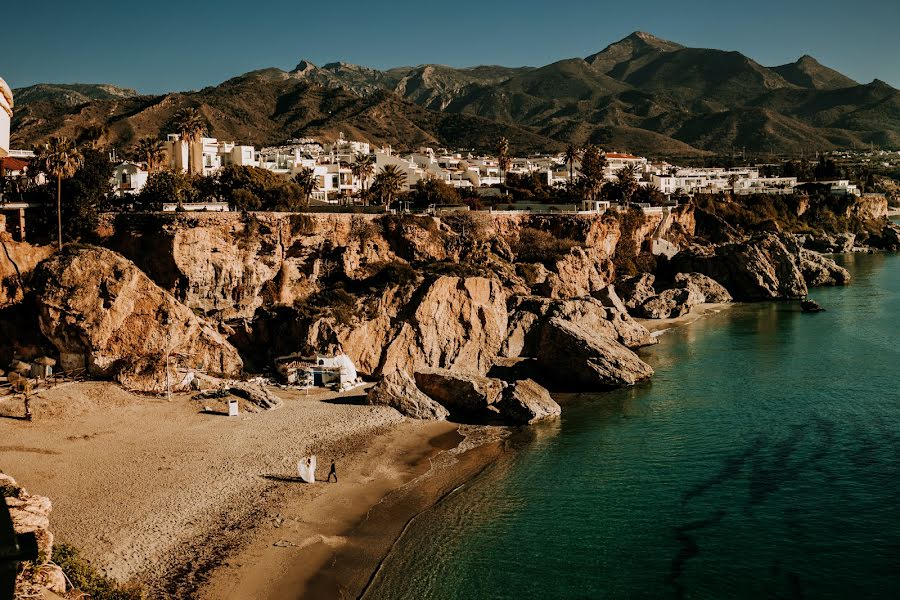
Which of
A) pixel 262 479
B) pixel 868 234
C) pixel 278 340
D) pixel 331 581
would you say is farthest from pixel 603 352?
pixel 868 234

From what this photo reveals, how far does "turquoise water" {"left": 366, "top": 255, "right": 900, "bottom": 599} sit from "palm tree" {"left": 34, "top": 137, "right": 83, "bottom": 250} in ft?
79.8

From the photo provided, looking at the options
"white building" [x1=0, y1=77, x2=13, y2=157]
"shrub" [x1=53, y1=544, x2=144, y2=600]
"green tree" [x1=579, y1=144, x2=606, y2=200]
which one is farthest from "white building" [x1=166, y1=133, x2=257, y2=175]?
"white building" [x1=0, y1=77, x2=13, y2=157]

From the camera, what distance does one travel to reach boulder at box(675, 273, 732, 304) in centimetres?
5962

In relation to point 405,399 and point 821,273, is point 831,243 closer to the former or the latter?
point 821,273

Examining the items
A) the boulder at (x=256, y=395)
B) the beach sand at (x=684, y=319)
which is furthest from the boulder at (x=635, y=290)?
the boulder at (x=256, y=395)

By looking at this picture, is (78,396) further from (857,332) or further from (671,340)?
(857,332)

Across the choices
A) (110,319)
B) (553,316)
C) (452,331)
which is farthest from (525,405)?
(110,319)

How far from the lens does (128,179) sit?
48.8 meters

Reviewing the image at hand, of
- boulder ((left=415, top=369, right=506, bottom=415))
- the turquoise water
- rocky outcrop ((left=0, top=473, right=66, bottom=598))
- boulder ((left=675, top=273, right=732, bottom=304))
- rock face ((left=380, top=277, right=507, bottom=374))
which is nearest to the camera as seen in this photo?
rocky outcrop ((left=0, top=473, right=66, bottom=598))

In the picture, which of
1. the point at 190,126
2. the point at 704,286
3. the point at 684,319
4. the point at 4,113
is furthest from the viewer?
the point at 704,286

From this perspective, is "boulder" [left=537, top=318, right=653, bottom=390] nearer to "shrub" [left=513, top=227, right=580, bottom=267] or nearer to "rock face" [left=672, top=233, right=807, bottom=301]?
"shrub" [left=513, top=227, right=580, bottom=267]

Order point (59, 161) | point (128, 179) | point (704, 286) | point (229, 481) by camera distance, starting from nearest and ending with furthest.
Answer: point (229, 481) → point (59, 161) → point (128, 179) → point (704, 286)

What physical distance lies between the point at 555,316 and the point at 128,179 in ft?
95.5

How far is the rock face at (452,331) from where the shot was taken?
3525cm
